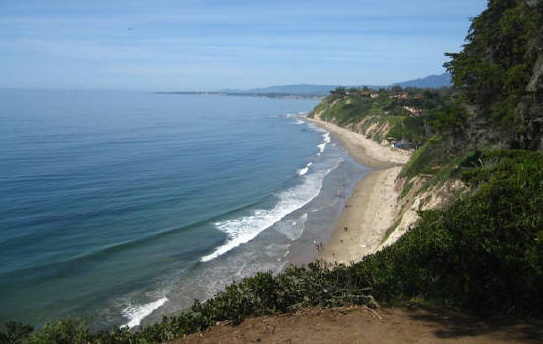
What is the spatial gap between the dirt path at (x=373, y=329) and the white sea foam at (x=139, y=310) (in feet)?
33.6

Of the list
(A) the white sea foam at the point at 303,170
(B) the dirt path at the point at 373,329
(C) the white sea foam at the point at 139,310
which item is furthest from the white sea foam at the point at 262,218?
(B) the dirt path at the point at 373,329

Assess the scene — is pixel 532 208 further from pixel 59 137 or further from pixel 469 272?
pixel 59 137

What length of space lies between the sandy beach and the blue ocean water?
128 centimetres

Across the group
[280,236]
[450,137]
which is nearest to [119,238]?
[280,236]

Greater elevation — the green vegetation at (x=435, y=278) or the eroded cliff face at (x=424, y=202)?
the green vegetation at (x=435, y=278)

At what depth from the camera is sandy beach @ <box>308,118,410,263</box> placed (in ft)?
82.9

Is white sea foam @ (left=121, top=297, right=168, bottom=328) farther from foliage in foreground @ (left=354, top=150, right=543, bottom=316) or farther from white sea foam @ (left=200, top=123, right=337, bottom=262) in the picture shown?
foliage in foreground @ (left=354, top=150, right=543, bottom=316)

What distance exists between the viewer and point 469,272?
8.75 meters

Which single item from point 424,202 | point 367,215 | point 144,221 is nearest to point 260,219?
point 367,215

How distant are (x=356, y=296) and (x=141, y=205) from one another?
26934 millimetres

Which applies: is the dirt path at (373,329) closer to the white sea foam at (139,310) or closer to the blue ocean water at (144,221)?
the white sea foam at (139,310)

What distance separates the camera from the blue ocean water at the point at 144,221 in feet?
65.4

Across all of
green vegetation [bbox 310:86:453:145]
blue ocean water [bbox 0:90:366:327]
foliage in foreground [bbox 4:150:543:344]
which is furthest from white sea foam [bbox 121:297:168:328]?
green vegetation [bbox 310:86:453:145]

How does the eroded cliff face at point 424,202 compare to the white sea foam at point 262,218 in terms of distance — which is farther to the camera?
the white sea foam at point 262,218
